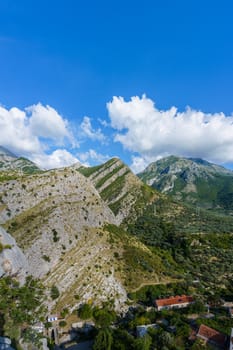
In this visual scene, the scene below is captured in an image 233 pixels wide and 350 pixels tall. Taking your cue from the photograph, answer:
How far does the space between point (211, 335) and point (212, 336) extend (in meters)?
0.23

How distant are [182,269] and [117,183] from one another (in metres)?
96.3

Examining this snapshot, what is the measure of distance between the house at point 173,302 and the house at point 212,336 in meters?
16.2

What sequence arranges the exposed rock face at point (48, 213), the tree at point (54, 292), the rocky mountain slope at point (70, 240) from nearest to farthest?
1. the tree at point (54, 292)
2. the rocky mountain slope at point (70, 240)
3. the exposed rock face at point (48, 213)

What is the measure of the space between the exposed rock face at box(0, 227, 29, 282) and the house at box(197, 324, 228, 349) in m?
37.2

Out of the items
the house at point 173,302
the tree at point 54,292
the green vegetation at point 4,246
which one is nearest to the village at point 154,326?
the house at point 173,302

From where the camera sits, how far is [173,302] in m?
56.9

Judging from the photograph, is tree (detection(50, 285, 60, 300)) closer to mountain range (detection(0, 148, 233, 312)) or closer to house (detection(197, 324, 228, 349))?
mountain range (detection(0, 148, 233, 312))

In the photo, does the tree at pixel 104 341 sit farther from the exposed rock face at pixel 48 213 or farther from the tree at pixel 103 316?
the exposed rock face at pixel 48 213

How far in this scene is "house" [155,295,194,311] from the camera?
184 feet

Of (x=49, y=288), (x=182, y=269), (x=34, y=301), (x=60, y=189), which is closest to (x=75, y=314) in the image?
(x=49, y=288)

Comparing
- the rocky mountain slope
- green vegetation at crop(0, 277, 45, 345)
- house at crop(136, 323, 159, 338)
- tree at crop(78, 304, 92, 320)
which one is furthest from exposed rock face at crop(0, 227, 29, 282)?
house at crop(136, 323, 159, 338)

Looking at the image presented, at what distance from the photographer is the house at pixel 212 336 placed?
37.6 m

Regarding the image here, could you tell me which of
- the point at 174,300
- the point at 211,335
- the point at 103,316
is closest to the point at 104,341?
the point at 103,316

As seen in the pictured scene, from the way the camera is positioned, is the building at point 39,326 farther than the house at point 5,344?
Yes
